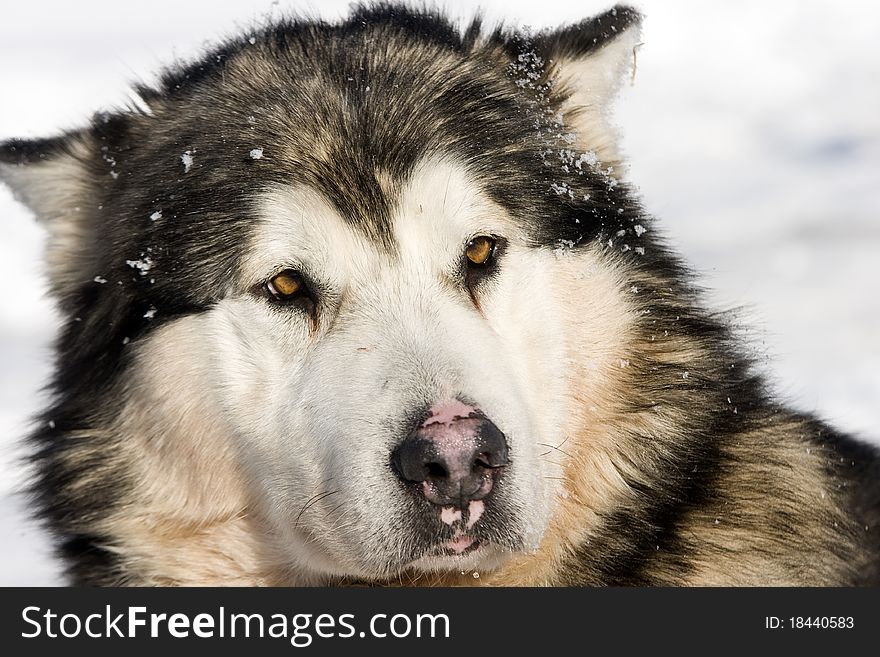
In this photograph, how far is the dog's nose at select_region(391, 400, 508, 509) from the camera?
3096mm

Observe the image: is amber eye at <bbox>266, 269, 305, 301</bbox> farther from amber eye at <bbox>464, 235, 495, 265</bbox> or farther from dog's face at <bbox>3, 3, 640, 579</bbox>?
amber eye at <bbox>464, 235, 495, 265</bbox>

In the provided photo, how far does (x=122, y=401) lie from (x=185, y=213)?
76 cm

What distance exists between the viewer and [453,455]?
10.1 ft

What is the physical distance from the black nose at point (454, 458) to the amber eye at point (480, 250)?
727 mm

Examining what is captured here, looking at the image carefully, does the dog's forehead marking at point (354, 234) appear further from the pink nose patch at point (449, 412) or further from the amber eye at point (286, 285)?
the pink nose patch at point (449, 412)

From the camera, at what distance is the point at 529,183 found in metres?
3.85

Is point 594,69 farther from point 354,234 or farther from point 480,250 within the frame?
point 354,234

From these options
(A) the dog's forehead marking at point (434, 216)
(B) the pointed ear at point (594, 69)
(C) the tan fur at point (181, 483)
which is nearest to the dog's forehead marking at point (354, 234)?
(A) the dog's forehead marking at point (434, 216)

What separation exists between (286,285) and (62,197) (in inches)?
47.3

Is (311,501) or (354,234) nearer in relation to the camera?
(311,501)

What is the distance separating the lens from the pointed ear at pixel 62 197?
13.7 feet

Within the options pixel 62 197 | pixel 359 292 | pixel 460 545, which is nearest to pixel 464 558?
pixel 460 545

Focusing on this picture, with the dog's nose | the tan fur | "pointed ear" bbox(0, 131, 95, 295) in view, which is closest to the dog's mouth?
the dog's nose

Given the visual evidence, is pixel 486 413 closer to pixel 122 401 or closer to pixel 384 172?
pixel 384 172
